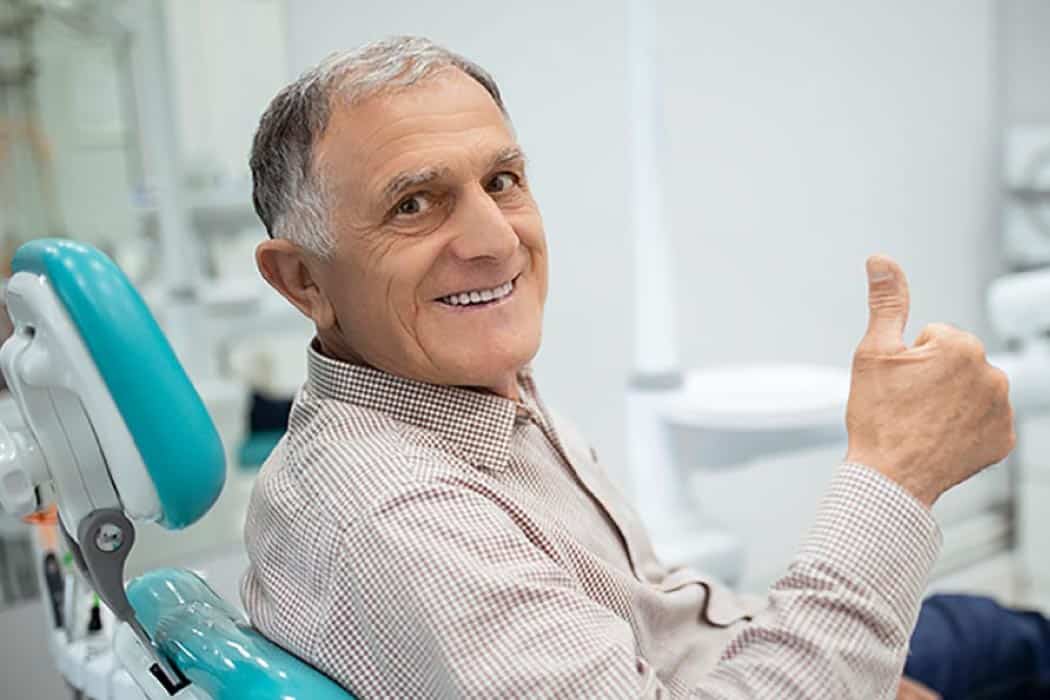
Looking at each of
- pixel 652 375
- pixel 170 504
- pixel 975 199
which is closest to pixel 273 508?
pixel 170 504

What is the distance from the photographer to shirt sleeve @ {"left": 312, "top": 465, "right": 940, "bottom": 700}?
0.77 m

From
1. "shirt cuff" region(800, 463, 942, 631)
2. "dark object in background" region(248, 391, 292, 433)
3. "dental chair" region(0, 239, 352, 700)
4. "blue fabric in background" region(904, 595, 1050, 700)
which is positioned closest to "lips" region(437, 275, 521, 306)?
"dental chair" region(0, 239, 352, 700)

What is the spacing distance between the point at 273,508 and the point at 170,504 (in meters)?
0.11

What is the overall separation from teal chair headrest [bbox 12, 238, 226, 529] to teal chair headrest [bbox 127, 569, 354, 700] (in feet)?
0.39

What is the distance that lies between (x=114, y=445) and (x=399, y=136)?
1.13 ft

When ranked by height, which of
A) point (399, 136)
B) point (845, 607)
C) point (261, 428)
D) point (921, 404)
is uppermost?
point (399, 136)

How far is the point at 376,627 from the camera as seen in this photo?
0.81 meters

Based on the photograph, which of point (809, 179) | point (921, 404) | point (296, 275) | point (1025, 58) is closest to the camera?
point (921, 404)

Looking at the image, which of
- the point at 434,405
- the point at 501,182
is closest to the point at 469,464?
the point at 434,405

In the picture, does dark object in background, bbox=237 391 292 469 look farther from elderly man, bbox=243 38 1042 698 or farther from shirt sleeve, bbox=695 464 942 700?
shirt sleeve, bbox=695 464 942 700

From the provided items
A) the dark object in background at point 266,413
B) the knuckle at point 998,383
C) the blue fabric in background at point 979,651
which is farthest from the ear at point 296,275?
the blue fabric in background at point 979,651

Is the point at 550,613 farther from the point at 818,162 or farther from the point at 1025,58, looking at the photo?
the point at 1025,58

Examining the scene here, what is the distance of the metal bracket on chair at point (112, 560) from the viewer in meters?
0.88

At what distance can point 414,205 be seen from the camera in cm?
95
